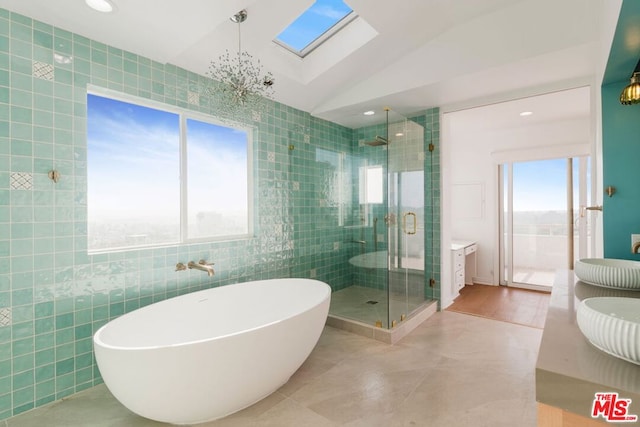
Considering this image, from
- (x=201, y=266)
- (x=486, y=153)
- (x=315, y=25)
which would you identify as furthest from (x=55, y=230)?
(x=486, y=153)

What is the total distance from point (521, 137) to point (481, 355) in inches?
139

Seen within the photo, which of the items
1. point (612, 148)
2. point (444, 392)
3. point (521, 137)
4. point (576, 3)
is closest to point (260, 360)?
point (444, 392)

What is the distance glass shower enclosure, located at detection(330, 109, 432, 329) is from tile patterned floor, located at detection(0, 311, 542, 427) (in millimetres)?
487

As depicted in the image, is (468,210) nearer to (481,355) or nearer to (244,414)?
(481,355)

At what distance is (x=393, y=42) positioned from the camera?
290cm

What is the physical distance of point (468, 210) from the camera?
532cm

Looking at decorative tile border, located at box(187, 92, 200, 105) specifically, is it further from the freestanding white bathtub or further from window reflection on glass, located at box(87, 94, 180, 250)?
the freestanding white bathtub

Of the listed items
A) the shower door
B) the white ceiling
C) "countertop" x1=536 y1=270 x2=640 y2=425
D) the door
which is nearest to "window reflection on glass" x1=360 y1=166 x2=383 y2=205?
the shower door

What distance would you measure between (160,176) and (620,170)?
3.38 metres

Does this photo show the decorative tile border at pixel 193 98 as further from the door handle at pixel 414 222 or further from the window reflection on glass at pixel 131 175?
the door handle at pixel 414 222

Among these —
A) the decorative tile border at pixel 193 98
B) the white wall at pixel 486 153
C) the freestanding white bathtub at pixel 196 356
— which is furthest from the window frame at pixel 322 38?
the freestanding white bathtub at pixel 196 356

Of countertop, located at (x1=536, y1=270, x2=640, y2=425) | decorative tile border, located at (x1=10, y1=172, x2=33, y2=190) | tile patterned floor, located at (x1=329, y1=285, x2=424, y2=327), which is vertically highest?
decorative tile border, located at (x1=10, y1=172, x2=33, y2=190)

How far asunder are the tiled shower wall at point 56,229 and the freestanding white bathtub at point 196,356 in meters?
0.33

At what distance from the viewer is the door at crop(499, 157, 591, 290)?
14.7 feet
